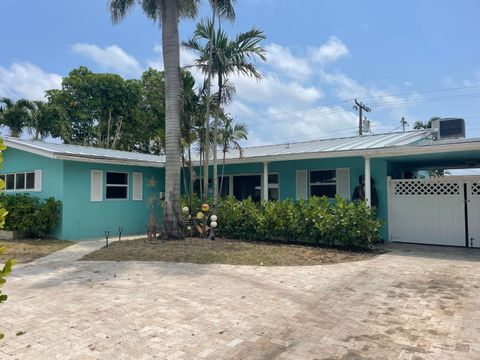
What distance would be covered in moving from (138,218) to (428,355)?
12066 mm

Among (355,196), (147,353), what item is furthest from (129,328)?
(355,196)

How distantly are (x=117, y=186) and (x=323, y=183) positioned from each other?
7.39 m

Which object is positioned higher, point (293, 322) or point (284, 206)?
point (284, 206)

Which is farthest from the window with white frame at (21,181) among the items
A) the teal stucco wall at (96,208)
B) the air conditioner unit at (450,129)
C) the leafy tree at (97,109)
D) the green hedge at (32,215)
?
the air conditioner unit at (450,129)

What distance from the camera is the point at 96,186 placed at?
1280cm

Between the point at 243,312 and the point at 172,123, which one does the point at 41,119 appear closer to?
the point at 172,123

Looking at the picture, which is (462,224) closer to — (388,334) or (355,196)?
(355,196)

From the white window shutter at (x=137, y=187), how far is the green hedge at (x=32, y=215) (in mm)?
3000

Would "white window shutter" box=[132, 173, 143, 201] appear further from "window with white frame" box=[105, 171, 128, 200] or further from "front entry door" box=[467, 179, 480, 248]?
"front entry door" box=[467, 179, 480, 248]

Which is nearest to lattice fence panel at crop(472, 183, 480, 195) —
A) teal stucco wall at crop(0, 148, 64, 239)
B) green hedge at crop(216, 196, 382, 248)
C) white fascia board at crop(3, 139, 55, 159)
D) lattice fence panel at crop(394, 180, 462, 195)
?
lattice fence panel at crop(394, 180, 462, 195)

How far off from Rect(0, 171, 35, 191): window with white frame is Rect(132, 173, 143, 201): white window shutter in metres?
3.38

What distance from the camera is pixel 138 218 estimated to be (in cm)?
1424

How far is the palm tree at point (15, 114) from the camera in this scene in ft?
72.7

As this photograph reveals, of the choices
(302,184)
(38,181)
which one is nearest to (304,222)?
(302,184)
